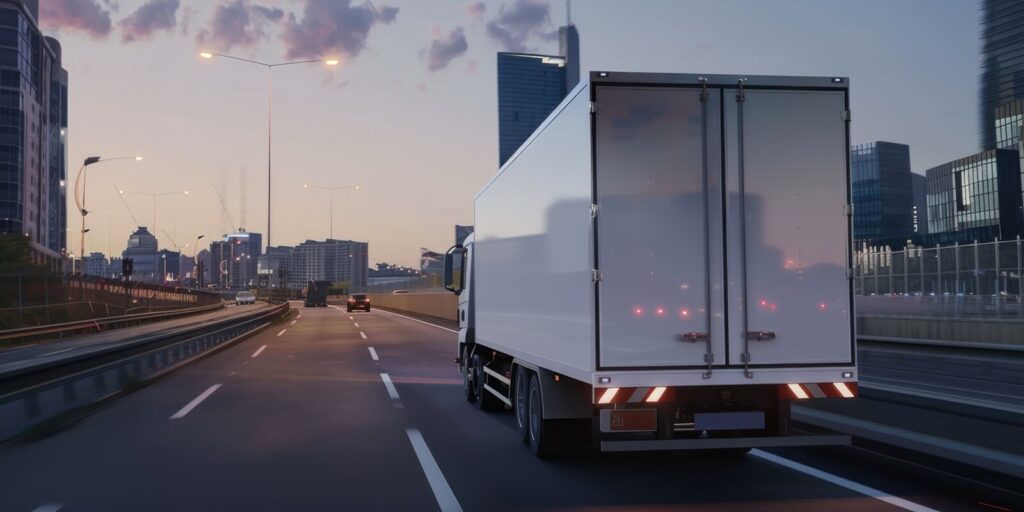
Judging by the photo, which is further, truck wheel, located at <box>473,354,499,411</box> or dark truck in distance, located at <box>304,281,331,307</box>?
dark truck in distance, located at <box>304,281,331,307</box>

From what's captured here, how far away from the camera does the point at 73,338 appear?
3719cm

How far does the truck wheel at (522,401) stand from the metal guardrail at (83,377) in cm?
563

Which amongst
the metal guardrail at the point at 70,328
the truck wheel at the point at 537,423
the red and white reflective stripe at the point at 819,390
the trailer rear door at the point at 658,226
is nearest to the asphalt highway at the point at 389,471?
the truck wheel at the point at 537,423

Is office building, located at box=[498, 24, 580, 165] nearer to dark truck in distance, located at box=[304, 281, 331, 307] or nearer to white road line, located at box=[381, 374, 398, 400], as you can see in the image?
dark truck in distance, located at box=[304, 281, 331, 307]

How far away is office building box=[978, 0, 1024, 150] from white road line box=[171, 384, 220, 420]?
514 ft

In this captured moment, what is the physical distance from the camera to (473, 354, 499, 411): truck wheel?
12.3m

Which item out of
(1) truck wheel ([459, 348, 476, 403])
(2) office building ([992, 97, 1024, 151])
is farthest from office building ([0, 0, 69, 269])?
(2) office building ([992, 97, 1024, 151])

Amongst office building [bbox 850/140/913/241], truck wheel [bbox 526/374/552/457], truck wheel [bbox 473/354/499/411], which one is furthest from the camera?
office building [bbox 850/140/913/241]

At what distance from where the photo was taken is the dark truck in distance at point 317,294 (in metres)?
90.3

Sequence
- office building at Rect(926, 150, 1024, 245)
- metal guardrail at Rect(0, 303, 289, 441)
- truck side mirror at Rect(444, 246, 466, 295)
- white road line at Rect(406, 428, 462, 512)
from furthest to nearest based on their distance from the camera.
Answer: office building at Rect(926, 150, 1024, 245) → truck side mirror at Rect(444, 246, 466, 295) → metal guardrail at Rect(0, 303, 289, 441) → white road line at Rect(406, 428, 462, 512)

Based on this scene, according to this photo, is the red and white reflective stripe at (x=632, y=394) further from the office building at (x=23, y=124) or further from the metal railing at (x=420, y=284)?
the office building at (x=23, y=124)

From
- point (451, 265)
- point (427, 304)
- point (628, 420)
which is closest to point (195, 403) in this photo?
point (451, 265)

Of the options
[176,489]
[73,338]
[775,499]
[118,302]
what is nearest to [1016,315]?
[775,499]

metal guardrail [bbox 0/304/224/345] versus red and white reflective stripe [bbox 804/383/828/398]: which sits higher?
red and white reflective stripe [bbox 804/383/828/398]
